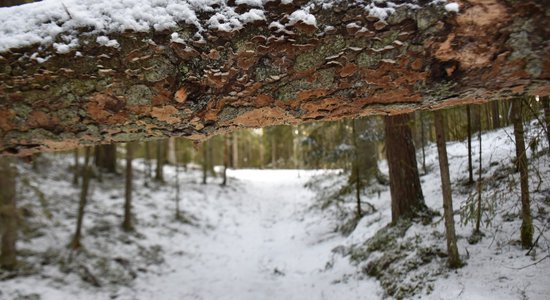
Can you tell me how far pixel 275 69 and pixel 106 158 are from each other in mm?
12109

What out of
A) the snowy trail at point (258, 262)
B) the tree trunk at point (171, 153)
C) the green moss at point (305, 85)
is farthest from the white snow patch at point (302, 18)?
the tree trunk at point (171, 153)

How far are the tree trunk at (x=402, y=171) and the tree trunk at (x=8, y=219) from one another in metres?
6.46

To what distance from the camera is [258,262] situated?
8.05 metres

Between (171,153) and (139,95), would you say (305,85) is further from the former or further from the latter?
(171,153)

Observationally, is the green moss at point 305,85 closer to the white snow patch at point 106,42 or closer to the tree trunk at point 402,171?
the white snow patch at point 106,42

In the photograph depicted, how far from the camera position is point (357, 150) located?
7.63 m

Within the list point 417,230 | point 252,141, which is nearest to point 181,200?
point 417,230

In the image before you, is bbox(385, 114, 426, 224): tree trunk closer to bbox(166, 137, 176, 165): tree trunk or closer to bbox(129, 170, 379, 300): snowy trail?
bbox(129, 170, 379, 300): snowy trail

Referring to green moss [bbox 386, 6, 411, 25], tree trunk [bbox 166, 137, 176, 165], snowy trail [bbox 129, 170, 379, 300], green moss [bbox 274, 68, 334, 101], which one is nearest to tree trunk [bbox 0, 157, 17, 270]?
snowy trail [bbox 129, 170, 379, 300]

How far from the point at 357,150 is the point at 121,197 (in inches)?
282

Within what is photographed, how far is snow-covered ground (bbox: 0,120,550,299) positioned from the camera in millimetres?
3990

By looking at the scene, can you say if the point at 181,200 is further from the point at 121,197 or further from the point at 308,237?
the point at 308,237

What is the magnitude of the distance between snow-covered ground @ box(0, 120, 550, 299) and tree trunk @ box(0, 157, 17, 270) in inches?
8.1

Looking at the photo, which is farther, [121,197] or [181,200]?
[181,200]
